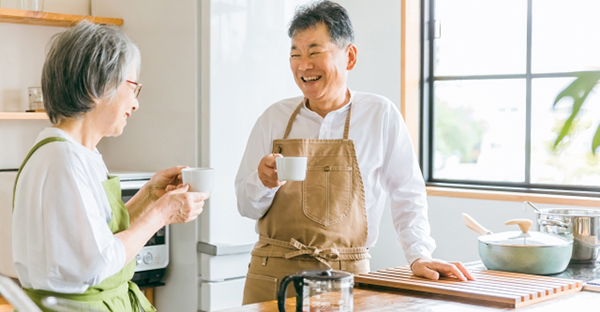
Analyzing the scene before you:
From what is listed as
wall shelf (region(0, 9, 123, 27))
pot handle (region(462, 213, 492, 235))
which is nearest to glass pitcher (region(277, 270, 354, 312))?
pot handle (region(462, 213, 492, 235))

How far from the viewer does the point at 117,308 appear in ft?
4.94

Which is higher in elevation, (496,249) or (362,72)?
(362,72)

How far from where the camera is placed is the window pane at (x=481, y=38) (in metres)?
3.49

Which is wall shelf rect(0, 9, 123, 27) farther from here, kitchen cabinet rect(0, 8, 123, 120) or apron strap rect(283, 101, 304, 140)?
apron strap rect(283, 101, 304, 140)

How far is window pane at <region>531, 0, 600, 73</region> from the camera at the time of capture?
10.9ft

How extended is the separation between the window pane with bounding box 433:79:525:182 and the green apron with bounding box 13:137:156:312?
241 cm

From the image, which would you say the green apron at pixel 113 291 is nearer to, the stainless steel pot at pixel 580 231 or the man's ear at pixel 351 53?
the man's ear at pixel 351 53

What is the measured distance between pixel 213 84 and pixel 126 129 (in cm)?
74

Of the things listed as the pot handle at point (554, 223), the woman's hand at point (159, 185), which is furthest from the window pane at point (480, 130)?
the woman's hand at point (159, 185)

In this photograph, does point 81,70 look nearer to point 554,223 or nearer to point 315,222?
point 315,222

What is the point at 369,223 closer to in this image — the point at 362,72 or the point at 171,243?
the point at 171,243

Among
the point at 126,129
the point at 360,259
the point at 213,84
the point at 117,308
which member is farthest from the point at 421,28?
the point at 117,308

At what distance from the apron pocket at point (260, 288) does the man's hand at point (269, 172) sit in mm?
320

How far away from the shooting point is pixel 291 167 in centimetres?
177
